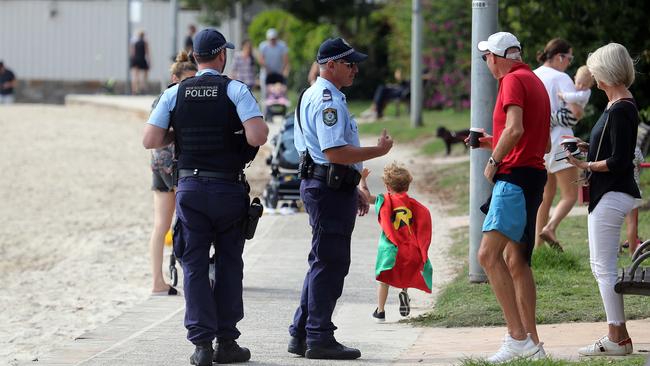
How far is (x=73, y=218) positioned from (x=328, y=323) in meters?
12.1

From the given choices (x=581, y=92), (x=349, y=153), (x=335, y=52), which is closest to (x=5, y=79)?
(x=581, y=92)

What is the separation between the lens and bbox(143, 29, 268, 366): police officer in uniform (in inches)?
303

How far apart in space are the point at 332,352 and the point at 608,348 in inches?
62.4

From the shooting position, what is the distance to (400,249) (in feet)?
29.6

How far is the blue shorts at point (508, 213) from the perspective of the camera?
7.39 meters

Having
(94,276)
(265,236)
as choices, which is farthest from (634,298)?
(94,276)

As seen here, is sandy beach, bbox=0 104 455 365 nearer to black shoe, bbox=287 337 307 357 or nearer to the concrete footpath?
the concrete footpath

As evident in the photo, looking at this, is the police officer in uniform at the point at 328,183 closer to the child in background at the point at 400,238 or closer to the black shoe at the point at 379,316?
the child in background at the point at 400,238

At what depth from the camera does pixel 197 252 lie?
779 centimetres

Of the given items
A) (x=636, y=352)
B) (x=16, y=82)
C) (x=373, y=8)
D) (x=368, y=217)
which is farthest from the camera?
(x=16, y=82)

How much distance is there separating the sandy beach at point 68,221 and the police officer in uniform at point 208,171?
2197 mm

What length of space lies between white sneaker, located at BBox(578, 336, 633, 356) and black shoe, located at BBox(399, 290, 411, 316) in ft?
6.31

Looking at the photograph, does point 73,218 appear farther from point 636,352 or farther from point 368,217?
point 636,352

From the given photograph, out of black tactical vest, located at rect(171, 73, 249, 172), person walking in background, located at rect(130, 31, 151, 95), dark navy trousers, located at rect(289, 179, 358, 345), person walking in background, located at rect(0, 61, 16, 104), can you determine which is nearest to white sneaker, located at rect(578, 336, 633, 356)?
dark navy trousers, located at rect(289, 179, 358, 345)
